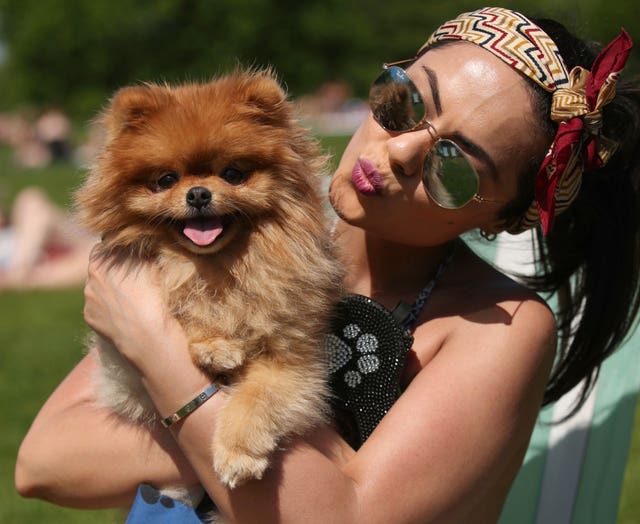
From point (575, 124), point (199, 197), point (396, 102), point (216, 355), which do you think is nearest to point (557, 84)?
point (575, 124)

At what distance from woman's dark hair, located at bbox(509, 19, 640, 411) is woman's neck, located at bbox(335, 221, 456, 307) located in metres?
0.43

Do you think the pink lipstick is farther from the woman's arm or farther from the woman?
the woman's arm

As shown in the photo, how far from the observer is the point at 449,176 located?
6.79ft

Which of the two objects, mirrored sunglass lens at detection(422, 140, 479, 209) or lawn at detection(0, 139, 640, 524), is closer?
mirrored sunglass lens at detection(422, 140, 479, 209)

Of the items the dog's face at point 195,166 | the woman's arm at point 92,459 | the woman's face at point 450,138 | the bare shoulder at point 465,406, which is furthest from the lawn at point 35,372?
the bare shoulder at point 465,406

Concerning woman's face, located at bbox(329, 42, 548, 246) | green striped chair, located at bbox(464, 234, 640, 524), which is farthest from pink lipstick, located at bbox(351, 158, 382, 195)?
green striped chair, located at bbox(464, 234, 640, 524)

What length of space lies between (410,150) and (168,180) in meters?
0.58

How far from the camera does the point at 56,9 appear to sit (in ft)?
146

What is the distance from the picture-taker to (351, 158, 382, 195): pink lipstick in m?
2.12

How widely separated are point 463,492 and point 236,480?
1.71ft

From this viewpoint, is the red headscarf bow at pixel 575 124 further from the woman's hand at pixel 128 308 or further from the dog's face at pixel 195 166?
the woman's hand at pixel 128 308

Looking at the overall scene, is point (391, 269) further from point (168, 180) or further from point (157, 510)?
point (157, 510)

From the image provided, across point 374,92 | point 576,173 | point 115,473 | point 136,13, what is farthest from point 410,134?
point 136,13

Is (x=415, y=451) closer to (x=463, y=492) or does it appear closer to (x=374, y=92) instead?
(x=463, y=492)
